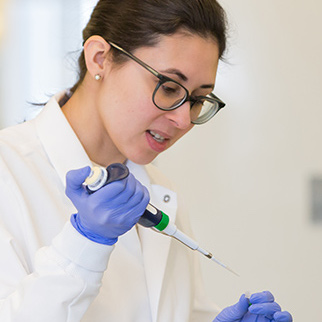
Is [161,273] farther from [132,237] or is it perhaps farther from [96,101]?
[96,101]

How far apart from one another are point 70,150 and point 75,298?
0.44 m

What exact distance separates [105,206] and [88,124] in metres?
0.46

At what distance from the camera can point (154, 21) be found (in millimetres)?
1291

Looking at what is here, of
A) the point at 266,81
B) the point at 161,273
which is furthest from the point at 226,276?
the point at 161,273

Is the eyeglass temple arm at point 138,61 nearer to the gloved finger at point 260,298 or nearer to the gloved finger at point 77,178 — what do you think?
the gloved finger at point 77,178

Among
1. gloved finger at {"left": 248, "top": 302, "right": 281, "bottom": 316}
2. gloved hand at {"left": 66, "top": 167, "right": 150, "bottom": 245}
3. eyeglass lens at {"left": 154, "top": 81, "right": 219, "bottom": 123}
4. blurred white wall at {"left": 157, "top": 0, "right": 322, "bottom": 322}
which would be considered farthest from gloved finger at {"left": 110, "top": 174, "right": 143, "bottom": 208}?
blurred white wall at {"left": 157, "top": 0, "right": 322, "bottom": 322}

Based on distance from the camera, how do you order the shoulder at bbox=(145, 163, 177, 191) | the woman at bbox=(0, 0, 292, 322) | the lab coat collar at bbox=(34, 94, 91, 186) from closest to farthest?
the woman at bbox=(0, 0, 292, 322) < the lab coat collar at bbox=(34, 94, 91, 186) < the shoulder at bbox=(145, 163, 177, 191)

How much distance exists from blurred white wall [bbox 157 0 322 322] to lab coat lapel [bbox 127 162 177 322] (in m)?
0.79

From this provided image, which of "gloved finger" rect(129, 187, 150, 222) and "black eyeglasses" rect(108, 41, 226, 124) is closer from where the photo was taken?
"gloved finger" rect(129, 187, 150, 222)

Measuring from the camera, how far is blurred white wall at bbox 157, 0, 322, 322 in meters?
2.39

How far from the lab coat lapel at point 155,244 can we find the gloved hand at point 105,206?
1.16 feet


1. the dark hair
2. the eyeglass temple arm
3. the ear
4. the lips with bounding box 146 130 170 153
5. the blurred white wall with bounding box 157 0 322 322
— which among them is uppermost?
the dark hair

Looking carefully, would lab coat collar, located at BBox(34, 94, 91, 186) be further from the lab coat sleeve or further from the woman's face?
the lab coat sleeve

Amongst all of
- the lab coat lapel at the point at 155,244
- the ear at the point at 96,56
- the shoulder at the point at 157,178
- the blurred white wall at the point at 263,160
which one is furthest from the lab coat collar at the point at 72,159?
the blurred white wall at the point at 263,160
